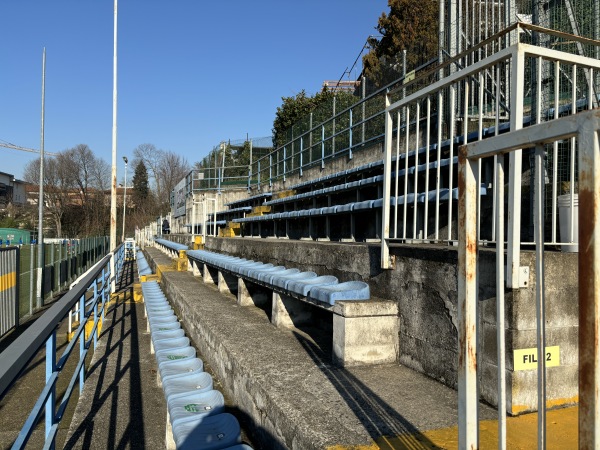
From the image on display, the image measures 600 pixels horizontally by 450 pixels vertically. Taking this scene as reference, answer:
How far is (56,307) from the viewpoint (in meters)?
2.64

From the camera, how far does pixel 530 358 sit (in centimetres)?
244

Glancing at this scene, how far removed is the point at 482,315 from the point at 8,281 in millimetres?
10037

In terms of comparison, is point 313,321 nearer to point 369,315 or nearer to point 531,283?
point 369,315

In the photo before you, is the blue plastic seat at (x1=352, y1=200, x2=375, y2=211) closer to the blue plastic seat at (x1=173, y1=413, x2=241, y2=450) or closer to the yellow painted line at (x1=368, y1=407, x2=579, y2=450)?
the blue plastic seat at (x1=173, y1=413, x2=241, y2=450)

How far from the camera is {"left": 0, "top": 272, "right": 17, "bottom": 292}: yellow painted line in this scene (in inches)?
366

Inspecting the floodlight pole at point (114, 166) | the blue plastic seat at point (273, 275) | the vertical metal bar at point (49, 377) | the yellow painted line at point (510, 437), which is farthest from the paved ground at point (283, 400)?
the floodlight pole at point (114, 166)

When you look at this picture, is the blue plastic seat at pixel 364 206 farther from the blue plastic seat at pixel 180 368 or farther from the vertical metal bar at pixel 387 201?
the blue plastic seat at pixel 180 368

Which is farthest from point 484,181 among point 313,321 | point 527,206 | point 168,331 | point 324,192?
point 324,192

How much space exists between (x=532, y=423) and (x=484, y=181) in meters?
2.37

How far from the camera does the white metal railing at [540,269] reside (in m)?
0.96

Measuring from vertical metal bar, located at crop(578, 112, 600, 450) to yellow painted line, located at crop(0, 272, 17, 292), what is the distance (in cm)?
1052

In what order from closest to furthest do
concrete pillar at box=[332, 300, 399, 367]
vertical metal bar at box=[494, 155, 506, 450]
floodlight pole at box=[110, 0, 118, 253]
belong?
vertical metal bar at box=[494, 155, 506, 450] → concrete pillar at box=[332, 300, 399, 367] → floodlight pole at box=[110, 0, 118, 253]

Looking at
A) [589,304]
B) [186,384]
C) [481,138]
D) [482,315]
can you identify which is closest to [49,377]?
[186,384]

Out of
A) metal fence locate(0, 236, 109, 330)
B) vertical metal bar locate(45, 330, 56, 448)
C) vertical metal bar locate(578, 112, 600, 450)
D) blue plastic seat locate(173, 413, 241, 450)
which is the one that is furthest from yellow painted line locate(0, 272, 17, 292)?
vertical metal bar locate(578, 112, 600, 450)
